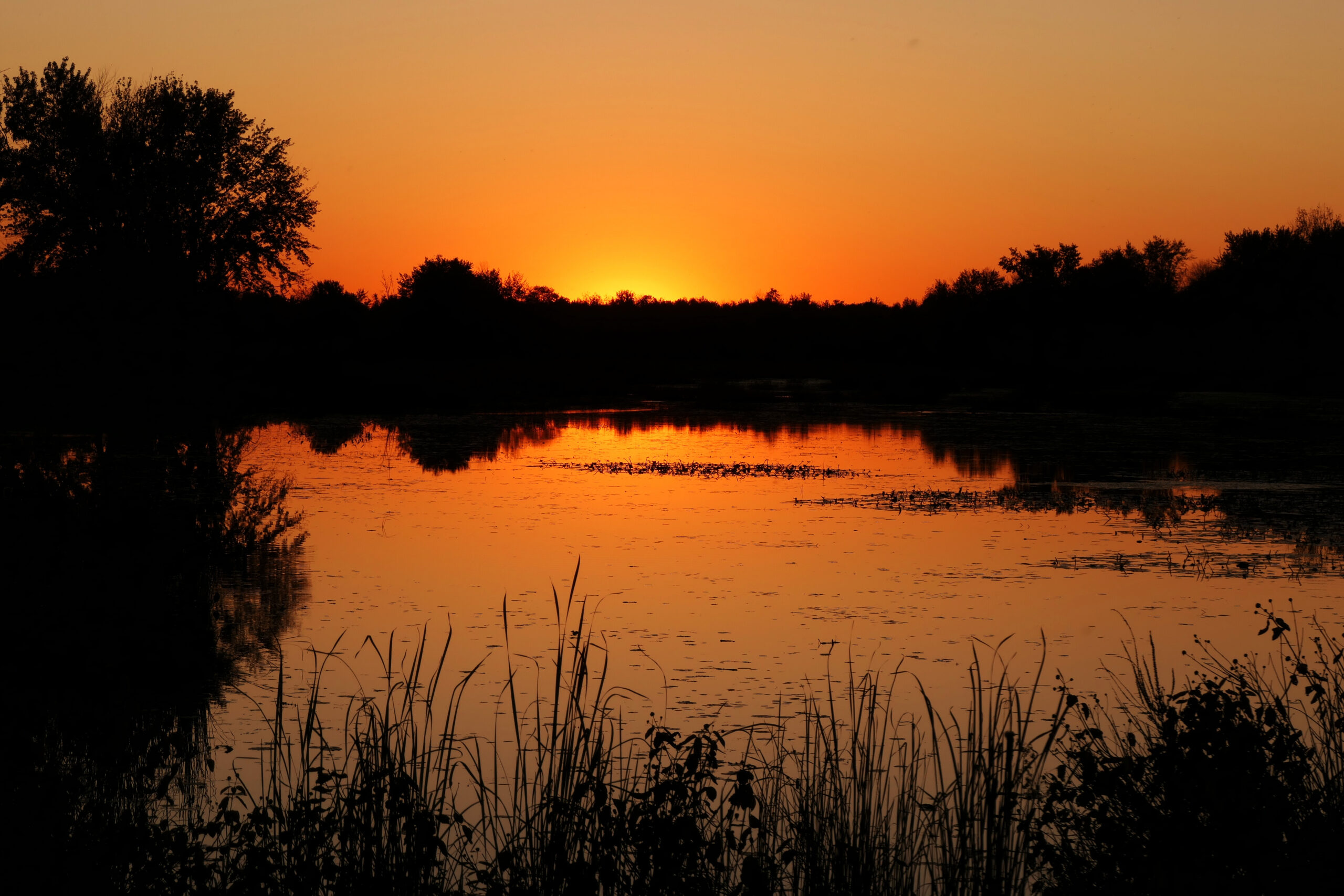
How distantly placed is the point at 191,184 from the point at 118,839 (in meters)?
42.4

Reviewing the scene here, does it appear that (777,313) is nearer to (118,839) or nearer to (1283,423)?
(1283,423)

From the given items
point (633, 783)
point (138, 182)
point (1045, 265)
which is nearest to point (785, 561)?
point (633, 783)

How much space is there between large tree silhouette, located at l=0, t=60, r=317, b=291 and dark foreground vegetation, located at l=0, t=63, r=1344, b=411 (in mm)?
74

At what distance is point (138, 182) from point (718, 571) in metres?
35.8

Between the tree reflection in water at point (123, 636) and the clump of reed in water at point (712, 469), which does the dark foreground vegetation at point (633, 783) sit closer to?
the tree reflection in water at point (123, 636)

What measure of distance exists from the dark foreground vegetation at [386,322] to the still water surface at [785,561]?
52.8ft

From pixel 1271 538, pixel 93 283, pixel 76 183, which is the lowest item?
pixel 1271 538

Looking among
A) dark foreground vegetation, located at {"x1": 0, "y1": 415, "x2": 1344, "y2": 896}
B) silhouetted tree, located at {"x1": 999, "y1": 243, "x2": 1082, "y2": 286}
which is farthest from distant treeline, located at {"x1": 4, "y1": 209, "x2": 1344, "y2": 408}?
dark foreground vegetation, located at {"x1": 0, "y1": 415, "x2": 1344, "y2": 896}

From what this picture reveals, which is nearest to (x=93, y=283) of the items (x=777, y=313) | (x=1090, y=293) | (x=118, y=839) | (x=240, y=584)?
(x=240, y=584)

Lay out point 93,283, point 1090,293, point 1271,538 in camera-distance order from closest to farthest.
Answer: point 1271,538, point 93,283, point 1090,293

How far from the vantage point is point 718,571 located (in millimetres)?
13133

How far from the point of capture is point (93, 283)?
40312 millimetres

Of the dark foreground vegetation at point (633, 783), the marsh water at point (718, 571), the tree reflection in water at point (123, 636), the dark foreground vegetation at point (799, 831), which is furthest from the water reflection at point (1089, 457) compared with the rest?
the tree reflection in water at point (123, 636)

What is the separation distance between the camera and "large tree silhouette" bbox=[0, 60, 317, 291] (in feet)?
132
